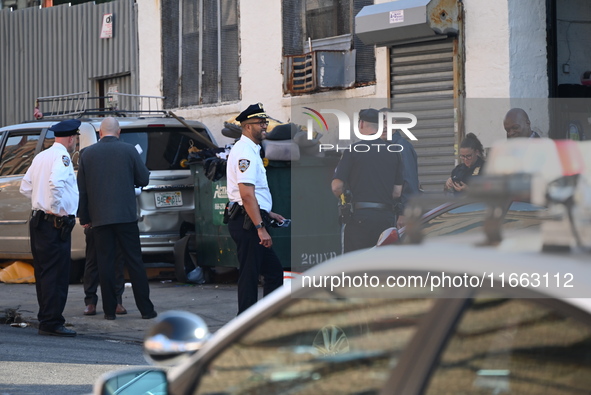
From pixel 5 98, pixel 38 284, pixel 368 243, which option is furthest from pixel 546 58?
pixel 5 98

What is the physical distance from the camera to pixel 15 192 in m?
11.7

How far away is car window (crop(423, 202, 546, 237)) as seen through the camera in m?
2.43

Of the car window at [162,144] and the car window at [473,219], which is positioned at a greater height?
the car window at [162,144]

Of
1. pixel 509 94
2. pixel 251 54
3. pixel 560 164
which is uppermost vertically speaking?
pixel 251 54

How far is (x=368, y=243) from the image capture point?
172 inches

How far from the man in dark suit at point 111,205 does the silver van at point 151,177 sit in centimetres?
246

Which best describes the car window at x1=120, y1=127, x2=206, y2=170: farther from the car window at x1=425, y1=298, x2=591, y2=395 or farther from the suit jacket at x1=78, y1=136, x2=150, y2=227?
the car window at x1=425, y1=298, x2=591, y2=395

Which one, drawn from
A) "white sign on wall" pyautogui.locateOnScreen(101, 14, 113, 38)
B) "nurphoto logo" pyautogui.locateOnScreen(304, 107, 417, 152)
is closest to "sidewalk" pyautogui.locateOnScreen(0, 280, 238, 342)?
"nurphoto logo" pyautogui.locateOnScreen(304, 107, 417, 152)

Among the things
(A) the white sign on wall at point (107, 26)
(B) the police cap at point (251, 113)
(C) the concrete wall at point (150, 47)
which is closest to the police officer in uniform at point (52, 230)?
(B) the police cap at point (251, 113)

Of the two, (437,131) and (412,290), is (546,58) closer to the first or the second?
(437,131)

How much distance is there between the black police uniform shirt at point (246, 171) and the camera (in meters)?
7.11

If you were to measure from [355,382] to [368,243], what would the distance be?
2195 mm

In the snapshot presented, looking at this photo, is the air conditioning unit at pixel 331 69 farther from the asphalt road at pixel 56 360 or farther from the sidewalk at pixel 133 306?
the asphalt road at pixel 56 360

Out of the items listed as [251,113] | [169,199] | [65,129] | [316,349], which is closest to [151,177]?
[169,199]
